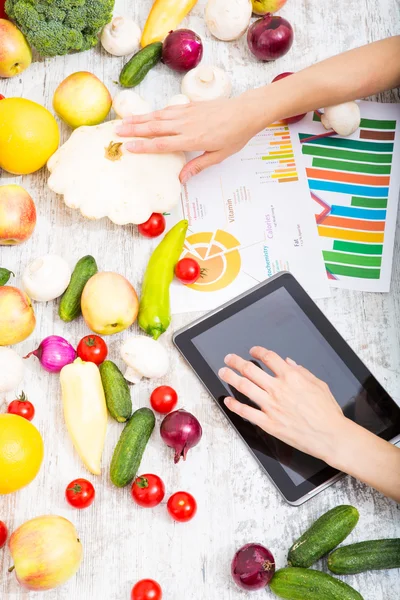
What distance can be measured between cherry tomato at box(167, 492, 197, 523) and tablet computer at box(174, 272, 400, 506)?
131 millimetres

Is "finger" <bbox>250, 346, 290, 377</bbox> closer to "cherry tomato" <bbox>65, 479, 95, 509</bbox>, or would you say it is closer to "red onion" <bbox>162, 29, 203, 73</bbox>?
"cherry tomato" <bbox>65, 479, 95, 509</bbox>

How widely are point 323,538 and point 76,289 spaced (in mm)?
565

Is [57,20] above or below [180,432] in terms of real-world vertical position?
above

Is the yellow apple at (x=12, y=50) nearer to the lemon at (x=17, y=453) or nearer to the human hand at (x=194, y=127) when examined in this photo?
the human hand at (x=194, y=127)

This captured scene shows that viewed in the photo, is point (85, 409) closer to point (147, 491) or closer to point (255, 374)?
point (147, 491)

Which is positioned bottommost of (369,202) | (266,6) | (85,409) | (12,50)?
(85,409)

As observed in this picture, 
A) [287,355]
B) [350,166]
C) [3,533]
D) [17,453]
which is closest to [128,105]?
[350,166]

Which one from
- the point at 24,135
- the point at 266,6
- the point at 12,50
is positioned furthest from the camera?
the point at 266,6

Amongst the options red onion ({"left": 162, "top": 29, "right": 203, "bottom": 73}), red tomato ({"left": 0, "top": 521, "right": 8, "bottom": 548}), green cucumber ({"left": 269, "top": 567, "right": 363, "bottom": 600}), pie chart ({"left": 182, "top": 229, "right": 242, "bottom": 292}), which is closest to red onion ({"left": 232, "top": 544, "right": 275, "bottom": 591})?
green cucumber ({"left": 269, "top": 567, "right": 363, "bottom": 600})

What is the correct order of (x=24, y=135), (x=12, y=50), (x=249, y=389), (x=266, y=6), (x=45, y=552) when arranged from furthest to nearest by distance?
(x=266, y=6), (x=12, y=50), (x=24, y=135), (x=249, y=389), (x=45, y=552)

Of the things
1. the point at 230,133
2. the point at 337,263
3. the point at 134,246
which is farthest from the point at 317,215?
the point at 134,246

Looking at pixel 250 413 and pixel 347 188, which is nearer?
pixel 250 413

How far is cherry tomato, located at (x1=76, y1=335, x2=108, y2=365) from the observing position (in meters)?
1.12

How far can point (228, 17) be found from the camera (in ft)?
4.39
